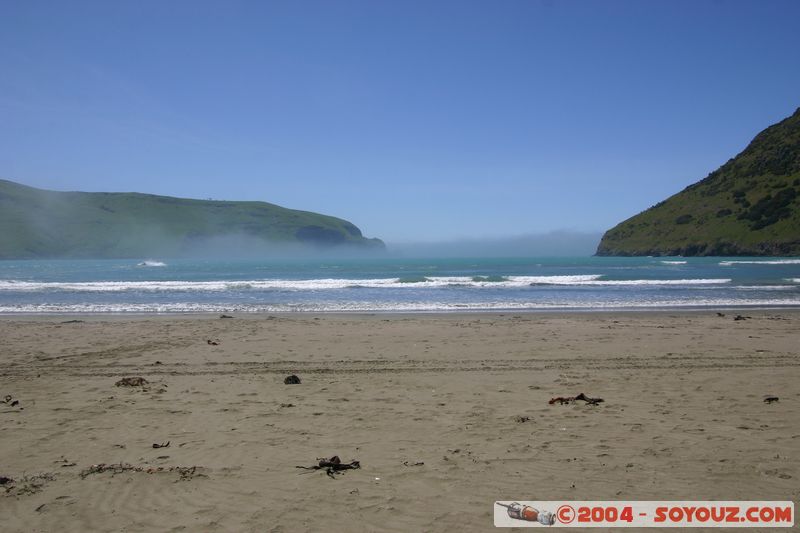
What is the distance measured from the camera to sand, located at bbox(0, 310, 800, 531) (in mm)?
3877

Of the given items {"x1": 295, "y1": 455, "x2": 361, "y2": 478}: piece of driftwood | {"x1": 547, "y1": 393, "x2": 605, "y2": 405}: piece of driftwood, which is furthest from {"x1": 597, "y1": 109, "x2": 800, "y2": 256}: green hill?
{"x1": 295, "y1": 455, "x2": 361, "y2": 478}: piece of driftwood

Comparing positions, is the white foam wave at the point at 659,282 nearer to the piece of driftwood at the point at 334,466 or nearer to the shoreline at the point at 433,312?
the shoreline at the point at 433,312

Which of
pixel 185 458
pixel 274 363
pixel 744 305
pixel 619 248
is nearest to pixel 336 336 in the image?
pixel 274 363

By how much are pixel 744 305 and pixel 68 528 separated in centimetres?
2381

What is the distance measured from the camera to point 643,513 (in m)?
3.68

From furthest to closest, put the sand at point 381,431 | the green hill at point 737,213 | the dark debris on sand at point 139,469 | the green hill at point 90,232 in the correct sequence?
1. the green hill at point 90,232
2. the green hill at point 737,213
3. the dark debris on sand at point 139,469
4. the sand at point 381,431

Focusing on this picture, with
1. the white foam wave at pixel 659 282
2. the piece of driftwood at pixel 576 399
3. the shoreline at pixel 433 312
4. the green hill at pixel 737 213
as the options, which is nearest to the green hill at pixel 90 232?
the green hill at pixel 737 213

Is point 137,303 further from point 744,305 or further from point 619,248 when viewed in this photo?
point 619,248

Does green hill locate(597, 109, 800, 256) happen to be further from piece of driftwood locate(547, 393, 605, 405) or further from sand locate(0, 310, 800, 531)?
piece of driftwood locate(547, 393, 605, 405)

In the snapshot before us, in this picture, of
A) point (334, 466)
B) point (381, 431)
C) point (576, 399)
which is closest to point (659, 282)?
point (576, 399)

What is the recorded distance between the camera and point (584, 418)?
590cm

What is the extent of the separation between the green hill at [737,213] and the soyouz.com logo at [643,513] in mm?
75696

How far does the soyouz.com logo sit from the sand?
106mm

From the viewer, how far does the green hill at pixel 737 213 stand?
6850 cm
